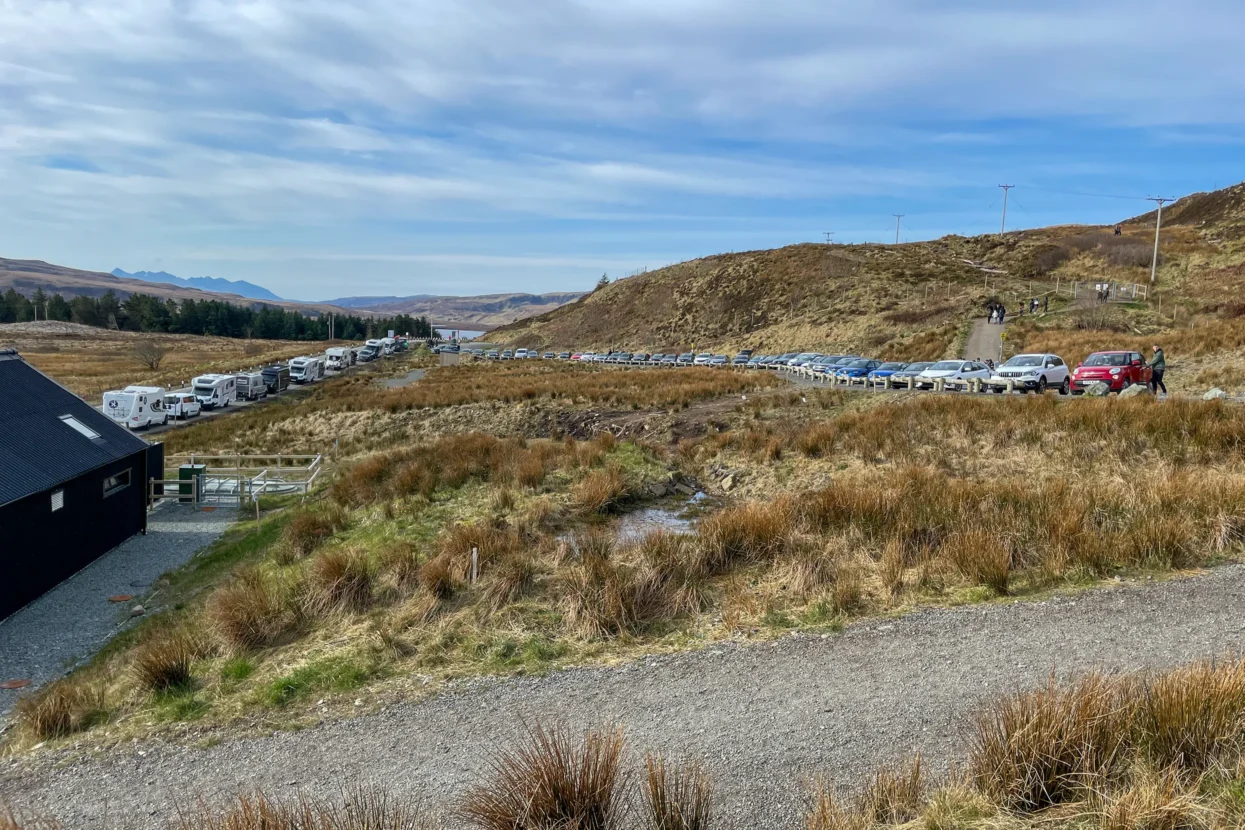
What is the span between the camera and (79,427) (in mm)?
18078

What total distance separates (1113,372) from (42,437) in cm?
3165

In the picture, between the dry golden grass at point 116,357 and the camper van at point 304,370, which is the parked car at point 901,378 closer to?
the camper van at point 304,370

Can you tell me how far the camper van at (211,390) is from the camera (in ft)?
145

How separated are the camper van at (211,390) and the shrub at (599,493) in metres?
36.1

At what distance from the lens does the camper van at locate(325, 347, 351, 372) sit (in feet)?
227

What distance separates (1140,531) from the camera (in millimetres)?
9273

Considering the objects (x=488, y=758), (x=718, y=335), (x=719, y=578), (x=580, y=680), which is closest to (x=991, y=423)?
(x=719, y=578)

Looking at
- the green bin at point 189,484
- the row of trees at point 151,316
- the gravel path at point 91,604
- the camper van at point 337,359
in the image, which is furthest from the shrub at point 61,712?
the row of trees at point 151,316

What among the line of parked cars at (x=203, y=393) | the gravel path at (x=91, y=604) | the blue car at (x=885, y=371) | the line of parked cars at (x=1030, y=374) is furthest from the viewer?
the line of parked cars at (x=203, y=393)

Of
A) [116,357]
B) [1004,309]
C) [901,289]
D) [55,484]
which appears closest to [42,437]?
[55,484]

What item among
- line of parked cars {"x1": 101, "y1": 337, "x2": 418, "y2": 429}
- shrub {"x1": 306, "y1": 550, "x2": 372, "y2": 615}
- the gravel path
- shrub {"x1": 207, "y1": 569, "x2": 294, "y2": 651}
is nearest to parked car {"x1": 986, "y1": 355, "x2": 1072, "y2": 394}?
shrub {"x1": 306, "y1": 550, "x2": 372, "y2": 615}

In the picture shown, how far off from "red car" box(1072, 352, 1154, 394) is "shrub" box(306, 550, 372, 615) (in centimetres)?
2556

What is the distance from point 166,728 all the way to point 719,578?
6.45m

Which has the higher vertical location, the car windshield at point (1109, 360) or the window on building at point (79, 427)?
the car windshield at point (1109, 360)
